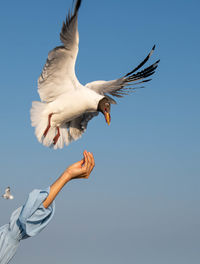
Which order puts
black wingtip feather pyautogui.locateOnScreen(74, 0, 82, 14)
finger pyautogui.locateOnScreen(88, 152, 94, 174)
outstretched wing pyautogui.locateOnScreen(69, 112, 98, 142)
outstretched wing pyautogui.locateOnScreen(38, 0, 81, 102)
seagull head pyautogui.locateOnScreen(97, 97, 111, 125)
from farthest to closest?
outstretched wing pyautogui.locateOnScreen(69, 112, 98, 142) → seagull head pyautogui.locateOnScreen(97, 97, 111, 125) → outstretched wing pyautogui.locateOnScreen(38, 0, 81, 102) → black wingtip feather pyautogui.locateOnScreen(74, 0, 82, 14) → finger pyautogui.locateOnScreen(88, 152, 94, 174)

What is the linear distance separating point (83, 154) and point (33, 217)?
30cm

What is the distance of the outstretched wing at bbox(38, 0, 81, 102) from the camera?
17.3 feet

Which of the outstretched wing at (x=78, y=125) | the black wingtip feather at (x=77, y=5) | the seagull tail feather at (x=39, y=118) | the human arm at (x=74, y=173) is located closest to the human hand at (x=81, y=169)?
the human arm at (x=74, y=173)

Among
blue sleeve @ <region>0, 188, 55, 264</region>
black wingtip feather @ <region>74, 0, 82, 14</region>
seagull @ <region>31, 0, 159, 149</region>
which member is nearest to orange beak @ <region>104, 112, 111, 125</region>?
seagull @ <region>31, 0, 159, 149</region>

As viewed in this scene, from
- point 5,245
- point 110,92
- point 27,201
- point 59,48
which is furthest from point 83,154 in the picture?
point 110,92

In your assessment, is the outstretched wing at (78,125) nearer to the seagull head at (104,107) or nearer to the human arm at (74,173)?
Answer: the seagull head at (104,107)

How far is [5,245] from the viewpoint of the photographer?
55.9 inches

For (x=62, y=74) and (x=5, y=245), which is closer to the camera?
(x=5, y=245)

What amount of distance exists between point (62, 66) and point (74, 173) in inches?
173

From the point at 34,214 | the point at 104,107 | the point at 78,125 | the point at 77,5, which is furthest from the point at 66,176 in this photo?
the point at 78,125

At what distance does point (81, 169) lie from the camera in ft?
4.93

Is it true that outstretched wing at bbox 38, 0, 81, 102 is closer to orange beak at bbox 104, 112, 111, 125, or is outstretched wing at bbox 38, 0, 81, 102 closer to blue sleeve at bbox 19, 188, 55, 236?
orange beak at bbox 104, 112, 111, 125

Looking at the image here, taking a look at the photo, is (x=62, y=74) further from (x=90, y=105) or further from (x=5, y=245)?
(x=5, y=245)

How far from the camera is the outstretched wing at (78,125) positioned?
6535mm
